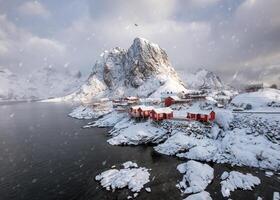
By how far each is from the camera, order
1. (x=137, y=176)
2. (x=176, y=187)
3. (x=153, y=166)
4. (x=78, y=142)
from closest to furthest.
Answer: (x=176, y=187) < (x=137, y=176) < (x=153, y=166) < (x=78, y=142)

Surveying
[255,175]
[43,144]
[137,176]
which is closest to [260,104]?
[255,175]

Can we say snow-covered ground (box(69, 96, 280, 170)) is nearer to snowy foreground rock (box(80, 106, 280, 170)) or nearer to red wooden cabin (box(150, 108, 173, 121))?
snowy foreground rock (box(80, 106, 280, 170))

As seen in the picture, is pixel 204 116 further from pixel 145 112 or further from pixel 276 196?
pixel 276 196

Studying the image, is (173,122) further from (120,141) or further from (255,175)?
(255,175)

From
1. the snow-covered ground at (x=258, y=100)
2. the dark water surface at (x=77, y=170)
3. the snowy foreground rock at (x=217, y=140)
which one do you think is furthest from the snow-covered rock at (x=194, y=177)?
the snow-covered ground at (x=258, y=100)

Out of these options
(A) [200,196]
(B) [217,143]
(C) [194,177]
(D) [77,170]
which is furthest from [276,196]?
(D) [77,170]

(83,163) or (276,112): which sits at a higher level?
(276,112)

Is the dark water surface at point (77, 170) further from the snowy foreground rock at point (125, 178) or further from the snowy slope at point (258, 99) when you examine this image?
the snowy slope at point (258, 99)
